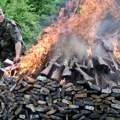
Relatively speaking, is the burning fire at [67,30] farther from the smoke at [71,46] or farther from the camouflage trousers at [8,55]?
the camouflage trousers at [8,55]

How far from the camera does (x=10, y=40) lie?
25.4 ft

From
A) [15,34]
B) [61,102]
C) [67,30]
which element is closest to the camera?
[61,102]

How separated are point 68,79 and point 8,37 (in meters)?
2.07

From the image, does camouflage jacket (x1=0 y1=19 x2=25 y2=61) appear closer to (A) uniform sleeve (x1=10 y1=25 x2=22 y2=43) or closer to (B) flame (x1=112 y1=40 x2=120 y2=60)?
(A) uniform sleeve (x1=10 y1=25 x2=22 y2=43)

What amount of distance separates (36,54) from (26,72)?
14.5 inches

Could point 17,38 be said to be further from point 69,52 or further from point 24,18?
point 24,18

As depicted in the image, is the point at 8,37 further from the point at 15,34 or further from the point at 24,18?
the point at 24,18

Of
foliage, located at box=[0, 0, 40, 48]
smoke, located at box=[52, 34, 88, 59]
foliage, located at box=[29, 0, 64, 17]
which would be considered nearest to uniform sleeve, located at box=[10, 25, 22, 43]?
smoke, located at box=[52, 34, 88, 59]

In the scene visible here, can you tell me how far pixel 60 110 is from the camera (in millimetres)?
5906

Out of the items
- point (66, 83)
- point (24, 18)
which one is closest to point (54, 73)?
point (66, 83)

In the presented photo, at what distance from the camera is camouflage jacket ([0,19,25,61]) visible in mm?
7527

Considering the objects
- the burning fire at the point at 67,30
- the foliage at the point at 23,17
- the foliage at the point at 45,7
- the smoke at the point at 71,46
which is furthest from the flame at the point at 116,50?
the foliage at the point at 45,7

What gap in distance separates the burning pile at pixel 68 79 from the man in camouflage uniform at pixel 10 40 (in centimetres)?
Answer: 51

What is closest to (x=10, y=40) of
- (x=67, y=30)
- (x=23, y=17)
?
(x=67, y=30)
